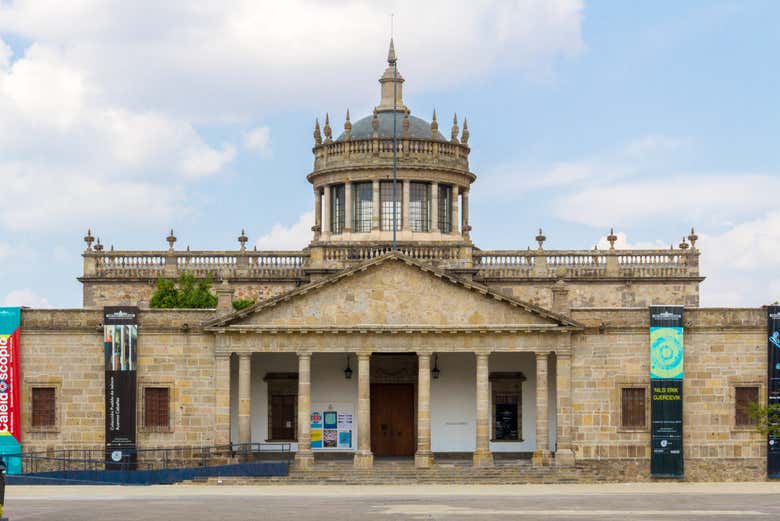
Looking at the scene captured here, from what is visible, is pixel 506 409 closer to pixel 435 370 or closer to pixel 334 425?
pixel 435 370

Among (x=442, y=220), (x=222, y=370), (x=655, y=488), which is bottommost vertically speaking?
(x=655, y=488)

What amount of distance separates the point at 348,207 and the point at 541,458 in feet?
58.5

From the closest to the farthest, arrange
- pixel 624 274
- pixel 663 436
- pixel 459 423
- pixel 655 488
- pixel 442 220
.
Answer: pixel 655 488 < pixel 663 436 < pixel 459 423 < pixel 624 274 < pixel 442 220

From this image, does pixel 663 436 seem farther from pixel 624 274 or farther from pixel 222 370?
pixel 222 370

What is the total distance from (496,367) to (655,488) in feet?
30.6

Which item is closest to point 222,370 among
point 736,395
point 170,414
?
point 170,414

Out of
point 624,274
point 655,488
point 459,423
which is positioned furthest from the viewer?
point 624,274

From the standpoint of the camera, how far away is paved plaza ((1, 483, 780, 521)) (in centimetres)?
3750

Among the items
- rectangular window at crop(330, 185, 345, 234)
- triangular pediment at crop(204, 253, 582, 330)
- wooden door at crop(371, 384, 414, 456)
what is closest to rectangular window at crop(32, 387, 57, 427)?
triangular pediment at crop(204, 253, 582, 330)

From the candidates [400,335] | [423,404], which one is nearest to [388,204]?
[400,335]

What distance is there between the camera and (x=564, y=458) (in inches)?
2044

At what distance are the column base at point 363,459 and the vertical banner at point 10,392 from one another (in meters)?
11.4

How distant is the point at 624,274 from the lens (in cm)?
6144

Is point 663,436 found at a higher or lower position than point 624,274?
lower
